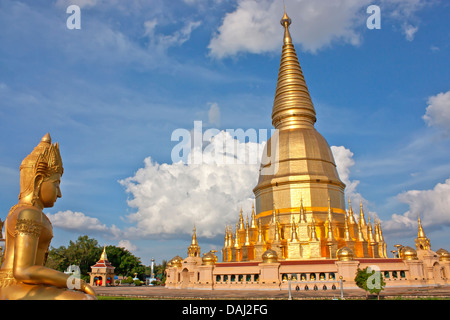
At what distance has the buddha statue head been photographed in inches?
299

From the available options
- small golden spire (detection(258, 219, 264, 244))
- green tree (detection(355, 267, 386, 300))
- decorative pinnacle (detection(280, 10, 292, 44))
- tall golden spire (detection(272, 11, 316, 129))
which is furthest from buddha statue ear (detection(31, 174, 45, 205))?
decorative pinnacle (detection(280, 10, 292, 44))

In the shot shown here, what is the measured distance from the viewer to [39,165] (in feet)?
25.2

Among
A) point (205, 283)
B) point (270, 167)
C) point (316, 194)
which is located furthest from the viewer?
point (270, 167)


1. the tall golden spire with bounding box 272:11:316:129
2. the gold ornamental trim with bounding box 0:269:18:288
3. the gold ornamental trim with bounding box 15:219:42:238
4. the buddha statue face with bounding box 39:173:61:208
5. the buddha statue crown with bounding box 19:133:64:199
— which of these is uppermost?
the tall golden spire with bounding box 272:11:316:129

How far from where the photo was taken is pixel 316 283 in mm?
29844

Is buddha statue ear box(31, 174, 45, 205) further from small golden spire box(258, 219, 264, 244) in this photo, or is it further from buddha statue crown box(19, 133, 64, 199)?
small golden spire box(258, 219, 264, 244)

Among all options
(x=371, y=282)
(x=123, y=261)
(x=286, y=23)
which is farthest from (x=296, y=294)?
(x=123, y=261)

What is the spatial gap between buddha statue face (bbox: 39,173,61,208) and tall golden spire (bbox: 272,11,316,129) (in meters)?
39.3

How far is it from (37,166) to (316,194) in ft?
118

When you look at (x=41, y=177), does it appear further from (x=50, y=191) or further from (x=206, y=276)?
(x=206, y=276)
